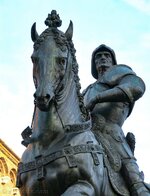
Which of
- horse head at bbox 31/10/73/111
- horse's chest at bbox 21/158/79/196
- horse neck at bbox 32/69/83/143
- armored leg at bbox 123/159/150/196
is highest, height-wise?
horse head at bbox 31/10/73/111

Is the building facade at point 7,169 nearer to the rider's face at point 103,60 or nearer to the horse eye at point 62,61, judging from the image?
the rider's face at point 103,60

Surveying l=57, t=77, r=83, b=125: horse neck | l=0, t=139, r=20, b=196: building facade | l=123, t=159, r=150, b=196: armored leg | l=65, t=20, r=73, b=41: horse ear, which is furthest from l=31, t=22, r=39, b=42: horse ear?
l=0, t=139, r=20, b=196: building facade

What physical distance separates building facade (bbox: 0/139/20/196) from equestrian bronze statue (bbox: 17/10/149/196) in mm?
28125

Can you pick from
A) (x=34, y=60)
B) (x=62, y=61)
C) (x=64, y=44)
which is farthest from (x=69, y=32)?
(x=34, y=60)

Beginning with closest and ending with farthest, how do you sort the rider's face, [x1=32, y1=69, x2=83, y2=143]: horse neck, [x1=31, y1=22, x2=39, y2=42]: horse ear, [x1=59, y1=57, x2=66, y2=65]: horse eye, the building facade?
[x1=32, y1=69, x2=83, y2=143]: horse neck
[x1=59, y1=57, x2=66, y2=65]: horse eye
[x1=31, y1=22, x2=39, y2=42]: horse ear
the rider's face
the building facade

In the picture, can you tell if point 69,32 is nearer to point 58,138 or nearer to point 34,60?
point 34,60

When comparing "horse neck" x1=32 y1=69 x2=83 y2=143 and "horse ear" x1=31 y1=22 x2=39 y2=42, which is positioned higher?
"horse ear" x1=31 y1=22 x2=39 y2=42

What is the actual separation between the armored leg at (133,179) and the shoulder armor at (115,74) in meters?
1.07

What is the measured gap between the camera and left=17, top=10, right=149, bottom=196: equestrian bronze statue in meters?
5.52

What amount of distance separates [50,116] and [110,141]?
1150mm

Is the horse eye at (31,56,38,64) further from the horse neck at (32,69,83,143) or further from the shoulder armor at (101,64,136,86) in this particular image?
the shoulder armor at (101,64,136,86)

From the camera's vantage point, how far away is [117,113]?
700cm

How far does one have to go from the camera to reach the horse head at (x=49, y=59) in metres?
5.49

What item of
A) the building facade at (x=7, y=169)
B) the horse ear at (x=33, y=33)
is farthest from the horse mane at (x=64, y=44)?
the building facade at (x=7, y=169)
